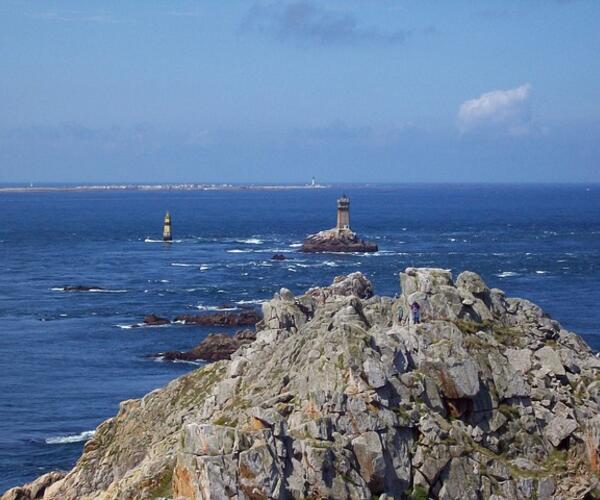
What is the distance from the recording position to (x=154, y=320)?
330ft

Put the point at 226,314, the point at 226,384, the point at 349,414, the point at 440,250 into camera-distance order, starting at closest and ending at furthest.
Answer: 1. the point at 349,414
2. the point at 226,384
3. the point at 226,314
4. the point at 440,250

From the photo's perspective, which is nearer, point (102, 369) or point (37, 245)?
point (102, 369)

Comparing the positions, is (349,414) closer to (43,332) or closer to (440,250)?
(43,332)

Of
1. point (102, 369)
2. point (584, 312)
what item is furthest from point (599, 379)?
point (584, 312)

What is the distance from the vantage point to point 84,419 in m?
63.5

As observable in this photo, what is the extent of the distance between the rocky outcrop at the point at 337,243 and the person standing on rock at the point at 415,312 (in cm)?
12574

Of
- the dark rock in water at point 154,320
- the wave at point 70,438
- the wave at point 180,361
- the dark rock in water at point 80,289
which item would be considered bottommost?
the dark rock in water at point 80,289

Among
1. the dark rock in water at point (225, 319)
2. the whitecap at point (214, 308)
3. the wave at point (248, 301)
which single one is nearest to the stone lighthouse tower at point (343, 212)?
the wave at point (248, 301)

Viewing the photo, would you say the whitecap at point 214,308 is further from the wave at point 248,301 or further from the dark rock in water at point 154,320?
the dark rock in water at point 154,320

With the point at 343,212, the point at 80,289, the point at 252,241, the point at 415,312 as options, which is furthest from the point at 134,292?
the point at 415,312

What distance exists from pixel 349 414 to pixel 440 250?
133 meters

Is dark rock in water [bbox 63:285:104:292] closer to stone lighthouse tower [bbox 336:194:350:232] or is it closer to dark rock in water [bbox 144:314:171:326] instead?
dark rock in water [bbox 144:314:171:326]

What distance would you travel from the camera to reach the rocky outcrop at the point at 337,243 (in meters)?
165

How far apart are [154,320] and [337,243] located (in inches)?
2713
